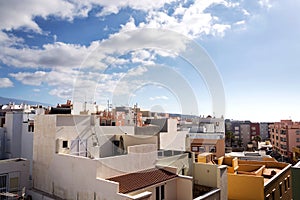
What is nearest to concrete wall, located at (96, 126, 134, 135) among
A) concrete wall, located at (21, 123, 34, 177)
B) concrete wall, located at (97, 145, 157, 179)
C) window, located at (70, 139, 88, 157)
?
window, located at (70, 139, 88, 157)

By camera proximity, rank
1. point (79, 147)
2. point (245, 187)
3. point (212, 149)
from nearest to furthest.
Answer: point (79, 147) → point (245, 187) → point (212, 149)

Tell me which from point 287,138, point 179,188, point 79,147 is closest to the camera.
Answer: point 179,188

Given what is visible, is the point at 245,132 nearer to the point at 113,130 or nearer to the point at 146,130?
the point at 146,130

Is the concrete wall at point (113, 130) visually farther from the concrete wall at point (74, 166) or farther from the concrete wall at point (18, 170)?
the concrete wall at point (18, 170)

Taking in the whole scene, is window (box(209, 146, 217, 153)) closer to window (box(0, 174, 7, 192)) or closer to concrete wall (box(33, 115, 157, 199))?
concrete wall (box(33, 115, 157, 199))

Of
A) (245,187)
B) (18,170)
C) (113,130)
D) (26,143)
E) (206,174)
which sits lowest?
(245,187)

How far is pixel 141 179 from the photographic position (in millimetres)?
9375

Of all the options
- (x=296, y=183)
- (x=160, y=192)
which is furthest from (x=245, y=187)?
(x=296, y=183)

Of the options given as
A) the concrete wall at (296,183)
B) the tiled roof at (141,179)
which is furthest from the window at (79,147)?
the concrete wall at (296,183)

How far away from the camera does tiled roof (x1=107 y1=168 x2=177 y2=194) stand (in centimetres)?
846

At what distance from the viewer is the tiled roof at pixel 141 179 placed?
8.46 meters

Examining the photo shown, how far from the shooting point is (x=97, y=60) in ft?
42.4

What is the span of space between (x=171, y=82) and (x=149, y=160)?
6579mm

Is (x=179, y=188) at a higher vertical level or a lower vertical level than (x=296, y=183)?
lower
